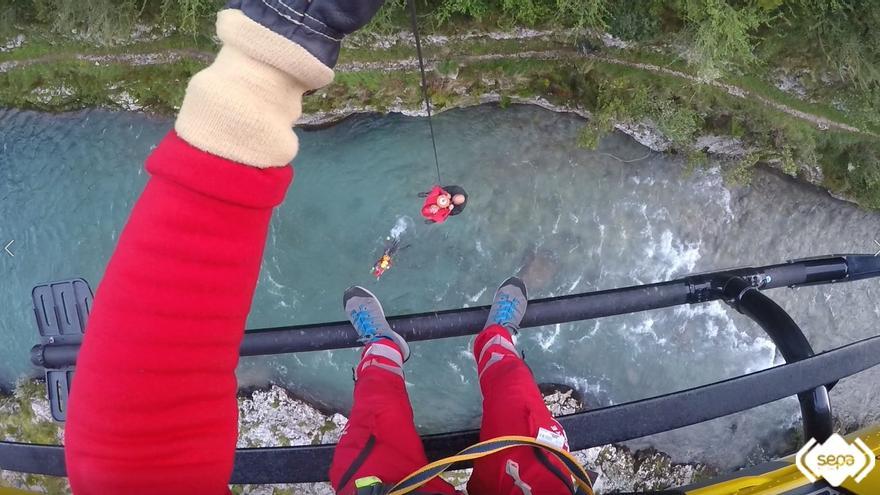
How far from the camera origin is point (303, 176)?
6.49 m

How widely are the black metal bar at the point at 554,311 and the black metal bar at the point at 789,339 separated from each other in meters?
0.09

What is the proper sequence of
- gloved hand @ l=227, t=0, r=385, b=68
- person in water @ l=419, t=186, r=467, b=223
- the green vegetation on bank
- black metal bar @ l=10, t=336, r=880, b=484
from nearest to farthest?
1. gloved hand @ l=227, t=0, r=385, b=68
2. black metal bar @ l=10, t=336, r=880, b=484
3. the green vegetation on bank
4. person in water @ l=419, t=186, r=467, b=223

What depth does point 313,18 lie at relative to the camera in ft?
3.88

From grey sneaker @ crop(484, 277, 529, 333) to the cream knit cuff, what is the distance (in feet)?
6.57

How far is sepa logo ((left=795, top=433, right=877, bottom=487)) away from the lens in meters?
2.51

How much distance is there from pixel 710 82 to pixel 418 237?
12.6 feet

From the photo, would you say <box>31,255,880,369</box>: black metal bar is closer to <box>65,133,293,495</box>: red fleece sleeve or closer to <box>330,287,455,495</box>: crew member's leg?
<box>330,287,455,495</box>: crew member's leg

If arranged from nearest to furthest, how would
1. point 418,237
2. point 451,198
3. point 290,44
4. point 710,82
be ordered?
point 290,44
point 710,82
point 451,198
point 418,237

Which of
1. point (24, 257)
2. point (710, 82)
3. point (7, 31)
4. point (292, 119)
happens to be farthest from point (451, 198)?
point (24, 257)

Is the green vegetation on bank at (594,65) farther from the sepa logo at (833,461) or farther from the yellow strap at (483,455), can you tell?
the yellow strap at (483,455)

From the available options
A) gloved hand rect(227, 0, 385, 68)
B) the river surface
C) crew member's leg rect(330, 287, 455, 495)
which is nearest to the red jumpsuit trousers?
crew member's leg rect(330, 287, 455, 495)

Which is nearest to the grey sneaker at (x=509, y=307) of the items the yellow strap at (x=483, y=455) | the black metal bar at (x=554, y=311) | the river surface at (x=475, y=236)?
the black metal bar at (x=554, y=311)

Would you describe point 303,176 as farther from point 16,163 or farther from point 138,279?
point 138,279

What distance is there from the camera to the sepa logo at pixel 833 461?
8.25 ft
